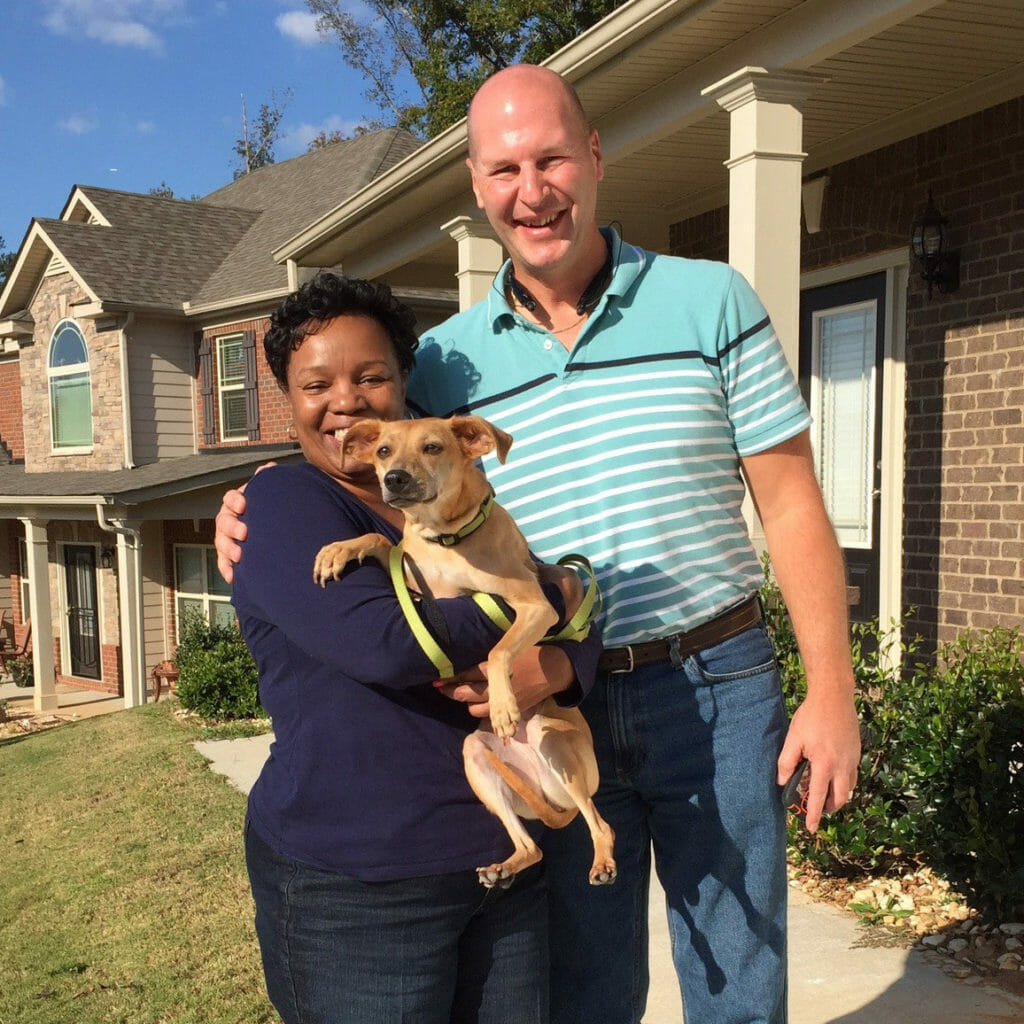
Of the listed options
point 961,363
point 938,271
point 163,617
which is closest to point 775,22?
point 938,271

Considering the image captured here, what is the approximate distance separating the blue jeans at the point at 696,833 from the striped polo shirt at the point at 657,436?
5.9 inches

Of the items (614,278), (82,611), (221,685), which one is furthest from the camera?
(82,611)

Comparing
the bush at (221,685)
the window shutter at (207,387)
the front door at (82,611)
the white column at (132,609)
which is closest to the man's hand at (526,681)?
the bush at (221,685)

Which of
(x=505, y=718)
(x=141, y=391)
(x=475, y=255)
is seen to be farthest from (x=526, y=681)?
(x=141, y=391)

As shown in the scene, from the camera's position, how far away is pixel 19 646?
73.5 ft

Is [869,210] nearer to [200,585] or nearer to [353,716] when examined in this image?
[353,716]

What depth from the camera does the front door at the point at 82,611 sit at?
65.8 feet

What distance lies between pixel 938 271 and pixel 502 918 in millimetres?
5883

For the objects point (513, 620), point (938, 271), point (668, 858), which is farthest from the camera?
point (938, 271)

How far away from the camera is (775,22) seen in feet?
17.5

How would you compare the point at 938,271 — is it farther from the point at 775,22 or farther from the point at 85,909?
the point at 85,909

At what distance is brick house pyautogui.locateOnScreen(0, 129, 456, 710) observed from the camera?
16.6 meters

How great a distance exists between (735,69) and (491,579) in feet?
14.7

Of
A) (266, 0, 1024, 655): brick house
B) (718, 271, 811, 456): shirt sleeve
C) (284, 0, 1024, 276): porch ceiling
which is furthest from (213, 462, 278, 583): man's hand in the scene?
(284, 0, 1024, 276): porch ceiling
